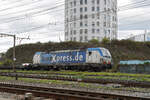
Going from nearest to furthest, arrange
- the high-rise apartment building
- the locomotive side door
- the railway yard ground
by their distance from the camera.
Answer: the railway yard ground, the locomotive side door, the high-rise apartment building

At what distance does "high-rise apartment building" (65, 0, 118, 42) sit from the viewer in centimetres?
8188

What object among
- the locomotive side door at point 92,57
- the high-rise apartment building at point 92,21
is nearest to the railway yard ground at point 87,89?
the locomotive side door at point 92,57

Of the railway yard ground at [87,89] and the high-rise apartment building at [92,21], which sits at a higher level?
the high-rise apartment building at [92,21]

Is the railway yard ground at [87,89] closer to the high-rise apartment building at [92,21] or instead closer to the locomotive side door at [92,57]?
the locomotive side door at [92,57]

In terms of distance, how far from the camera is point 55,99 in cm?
1088

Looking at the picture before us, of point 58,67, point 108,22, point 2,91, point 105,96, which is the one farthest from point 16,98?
point 108,22

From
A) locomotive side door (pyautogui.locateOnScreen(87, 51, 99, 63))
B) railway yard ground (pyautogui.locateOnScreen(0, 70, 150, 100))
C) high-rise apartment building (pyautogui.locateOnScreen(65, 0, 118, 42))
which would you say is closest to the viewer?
railway yard ground (pyautogui.locateOnScreen(0, 70, 150, 100))

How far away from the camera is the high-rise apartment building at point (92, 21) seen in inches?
3223

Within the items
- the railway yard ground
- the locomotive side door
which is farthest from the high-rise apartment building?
the railway yard ground

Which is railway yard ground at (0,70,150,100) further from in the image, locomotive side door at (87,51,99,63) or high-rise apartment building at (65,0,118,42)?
high-rise apartment building at (65,0,118,42)

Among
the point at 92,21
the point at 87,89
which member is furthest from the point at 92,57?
the point at 92,21

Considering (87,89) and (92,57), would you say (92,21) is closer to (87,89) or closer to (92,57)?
(92,57)

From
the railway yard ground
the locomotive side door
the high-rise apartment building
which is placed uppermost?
the high-rise apartment building

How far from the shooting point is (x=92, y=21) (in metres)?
82.1
